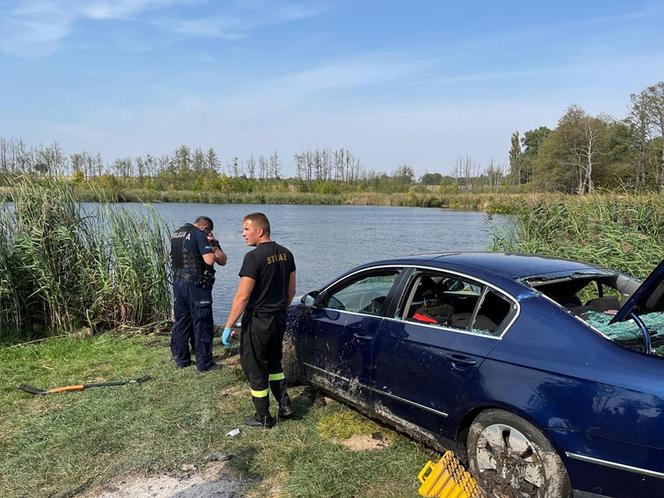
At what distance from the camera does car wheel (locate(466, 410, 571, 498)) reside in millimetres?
2879

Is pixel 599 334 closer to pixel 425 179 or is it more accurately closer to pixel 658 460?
pixel 658 460

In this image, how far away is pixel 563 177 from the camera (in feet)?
148

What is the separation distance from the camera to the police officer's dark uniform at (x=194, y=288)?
6246 mm

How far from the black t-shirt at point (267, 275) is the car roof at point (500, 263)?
90cm

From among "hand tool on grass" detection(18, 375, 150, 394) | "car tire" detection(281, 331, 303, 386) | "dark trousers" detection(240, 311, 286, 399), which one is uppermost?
"dark trousers" detection(240, 311, 286, 399)

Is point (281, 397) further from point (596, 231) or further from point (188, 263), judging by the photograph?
point (596, 231)

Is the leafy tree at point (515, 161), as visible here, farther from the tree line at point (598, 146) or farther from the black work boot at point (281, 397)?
the black work boot at point (281, 397)

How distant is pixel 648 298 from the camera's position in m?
3.05

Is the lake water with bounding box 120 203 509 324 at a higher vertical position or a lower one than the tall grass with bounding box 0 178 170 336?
lower

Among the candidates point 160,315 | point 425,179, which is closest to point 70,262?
point 160,315

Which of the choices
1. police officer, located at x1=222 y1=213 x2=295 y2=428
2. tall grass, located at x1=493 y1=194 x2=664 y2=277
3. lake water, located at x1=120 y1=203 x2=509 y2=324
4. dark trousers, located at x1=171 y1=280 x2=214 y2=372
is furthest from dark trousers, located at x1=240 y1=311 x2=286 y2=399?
tall grass, located at x1=493 y1=194 x2=664 y2=277

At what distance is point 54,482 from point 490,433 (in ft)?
9.80

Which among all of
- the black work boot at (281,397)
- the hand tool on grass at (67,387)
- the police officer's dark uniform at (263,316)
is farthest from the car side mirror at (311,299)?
the hand tool on grass at (67,387)

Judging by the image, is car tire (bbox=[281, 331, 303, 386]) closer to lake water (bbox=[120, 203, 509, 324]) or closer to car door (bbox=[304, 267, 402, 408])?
car door (bbox=[304, 267, 402, 408])
